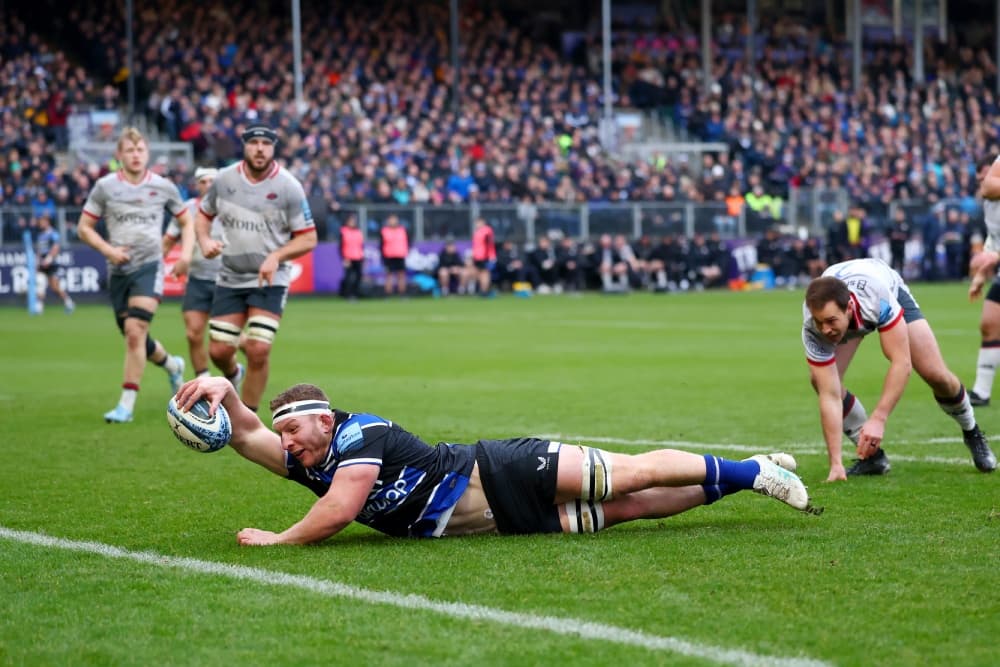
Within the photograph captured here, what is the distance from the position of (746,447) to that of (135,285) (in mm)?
5616

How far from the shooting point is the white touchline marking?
462 centimetres

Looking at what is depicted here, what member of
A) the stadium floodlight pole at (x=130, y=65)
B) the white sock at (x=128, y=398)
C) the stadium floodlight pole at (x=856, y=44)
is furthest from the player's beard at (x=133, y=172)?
the stadium floodlight pole at (x=856, y=44)

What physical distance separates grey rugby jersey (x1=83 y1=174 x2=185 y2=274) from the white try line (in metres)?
4.27

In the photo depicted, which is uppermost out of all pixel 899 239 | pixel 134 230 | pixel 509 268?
pixel 134 230

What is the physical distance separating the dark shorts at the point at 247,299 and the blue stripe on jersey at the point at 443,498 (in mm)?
5239

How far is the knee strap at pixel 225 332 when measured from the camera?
38.6 ft

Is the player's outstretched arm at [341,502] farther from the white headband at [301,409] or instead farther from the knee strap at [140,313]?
the knee strap at [140,313]

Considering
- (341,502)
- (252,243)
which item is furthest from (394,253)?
(341,502)

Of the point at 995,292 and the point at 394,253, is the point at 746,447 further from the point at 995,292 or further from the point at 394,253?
the point at 394,253

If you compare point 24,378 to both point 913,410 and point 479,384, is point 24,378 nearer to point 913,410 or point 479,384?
point 479,384

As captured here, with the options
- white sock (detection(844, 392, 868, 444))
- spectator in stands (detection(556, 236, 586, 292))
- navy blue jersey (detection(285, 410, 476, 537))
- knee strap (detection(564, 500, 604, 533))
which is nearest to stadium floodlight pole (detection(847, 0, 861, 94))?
spectator in stands (detection(556, 236, 586, 292))

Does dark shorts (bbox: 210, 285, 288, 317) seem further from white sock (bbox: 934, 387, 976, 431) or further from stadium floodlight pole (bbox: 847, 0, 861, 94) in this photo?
stadium floodlight pole (bbox: 847, 0, 861, 94)

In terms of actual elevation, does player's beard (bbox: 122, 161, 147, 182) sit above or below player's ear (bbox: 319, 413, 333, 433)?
above

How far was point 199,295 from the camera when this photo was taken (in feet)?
44.7
